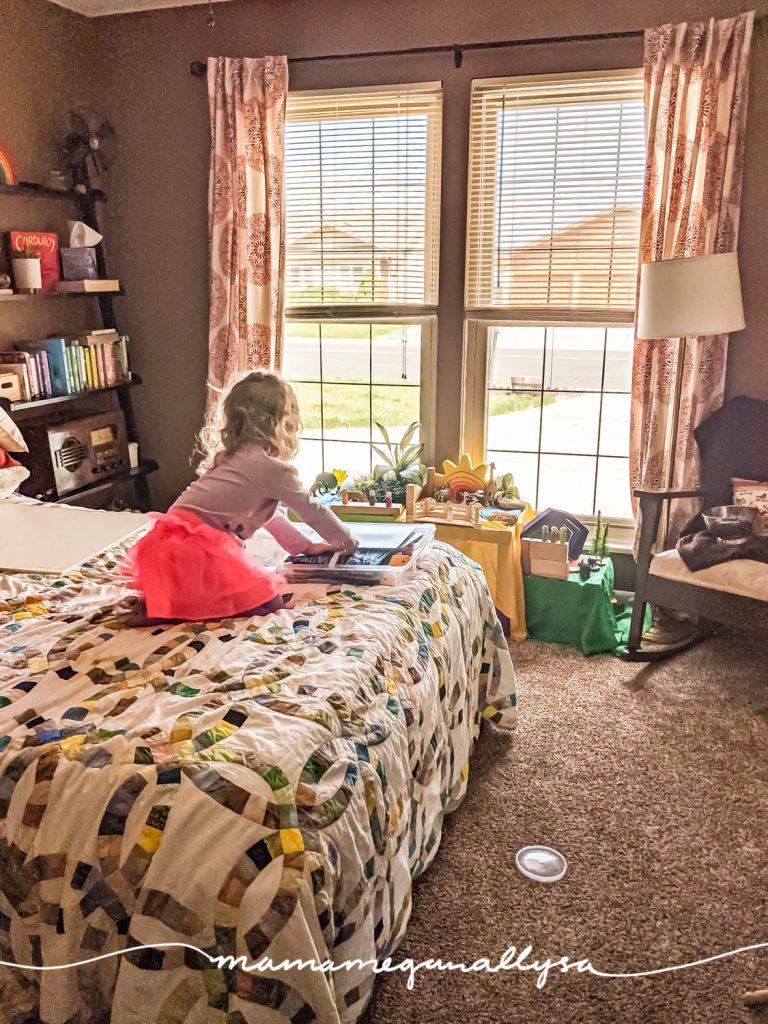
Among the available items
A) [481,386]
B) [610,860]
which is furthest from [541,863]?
[481,386]

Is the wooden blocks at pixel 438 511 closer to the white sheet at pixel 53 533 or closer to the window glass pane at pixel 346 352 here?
the window glass pane at pixel 346 352

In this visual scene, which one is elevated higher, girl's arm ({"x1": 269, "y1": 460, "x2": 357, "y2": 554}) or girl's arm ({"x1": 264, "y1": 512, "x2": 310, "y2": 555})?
girl's arm ({"x1": 269, "y1": 460, "x2": 357, "y2": 554})

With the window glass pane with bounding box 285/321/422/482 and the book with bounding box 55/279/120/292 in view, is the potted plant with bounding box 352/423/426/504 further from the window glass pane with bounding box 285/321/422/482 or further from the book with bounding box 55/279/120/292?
the book with bounding box 55/279/120/292

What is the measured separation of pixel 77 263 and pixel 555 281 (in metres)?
2.15

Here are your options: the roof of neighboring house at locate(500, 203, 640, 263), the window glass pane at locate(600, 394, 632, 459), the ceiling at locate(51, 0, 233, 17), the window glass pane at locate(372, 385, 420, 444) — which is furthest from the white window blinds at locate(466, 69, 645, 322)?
the ceiling at locate(51, 0, 233, 17)

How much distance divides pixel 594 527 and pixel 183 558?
224 centimetres

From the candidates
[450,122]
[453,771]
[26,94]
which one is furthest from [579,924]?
[26,94]

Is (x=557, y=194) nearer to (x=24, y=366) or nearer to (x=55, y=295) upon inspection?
(x=55, y=295)

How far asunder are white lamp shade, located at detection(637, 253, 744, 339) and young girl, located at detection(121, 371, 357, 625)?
149 centimetres

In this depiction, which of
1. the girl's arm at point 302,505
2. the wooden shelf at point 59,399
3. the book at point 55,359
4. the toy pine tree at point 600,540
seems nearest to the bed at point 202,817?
the girl's arm at point 302,505

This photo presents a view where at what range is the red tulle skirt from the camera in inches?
74.9

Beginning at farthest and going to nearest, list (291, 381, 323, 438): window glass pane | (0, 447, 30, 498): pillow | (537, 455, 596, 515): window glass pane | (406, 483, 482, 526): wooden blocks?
1. (291, 381, 323, 438): window glass pane
2. (537, 455, 596, 515): window glass pane
3. (406, 483, 482, 526): wooden blocks
4. (0, 447, 30, 498): pillow

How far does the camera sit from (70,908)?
126cm

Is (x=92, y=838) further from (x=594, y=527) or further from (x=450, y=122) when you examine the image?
(x=450, y=122)
